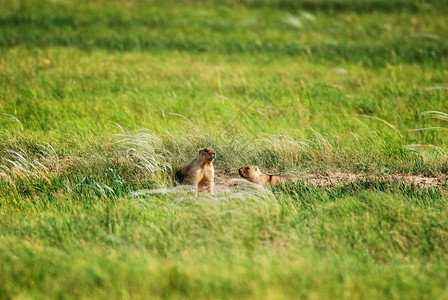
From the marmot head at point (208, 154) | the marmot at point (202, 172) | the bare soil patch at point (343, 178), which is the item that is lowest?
the bare soil patch at point (343, 178)

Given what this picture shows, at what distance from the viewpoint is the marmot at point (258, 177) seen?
18.2 ft

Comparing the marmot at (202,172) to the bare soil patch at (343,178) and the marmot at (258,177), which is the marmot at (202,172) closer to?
the bare soil patch at (343,178)

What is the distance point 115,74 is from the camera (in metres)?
10.2

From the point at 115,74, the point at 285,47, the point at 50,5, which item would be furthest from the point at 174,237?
the point at 50,5

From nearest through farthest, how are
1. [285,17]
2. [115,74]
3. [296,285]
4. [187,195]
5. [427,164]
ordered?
[296,285] → [187,195] → [427,164] → [115,74] → [285,17]

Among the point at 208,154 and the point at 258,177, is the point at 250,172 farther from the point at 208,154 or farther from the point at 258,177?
the point at 208,154

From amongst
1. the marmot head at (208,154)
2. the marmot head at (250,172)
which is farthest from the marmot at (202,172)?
the marmot head at (250,172)

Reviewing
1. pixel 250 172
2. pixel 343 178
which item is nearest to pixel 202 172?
pixel 250 172

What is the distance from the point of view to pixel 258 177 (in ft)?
18.3

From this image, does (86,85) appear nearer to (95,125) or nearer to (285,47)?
(95,125)

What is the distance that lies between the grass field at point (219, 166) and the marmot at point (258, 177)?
9.4 inches

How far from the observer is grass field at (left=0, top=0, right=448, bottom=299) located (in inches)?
146

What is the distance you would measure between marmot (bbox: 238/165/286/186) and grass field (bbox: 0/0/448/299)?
24 centimetres

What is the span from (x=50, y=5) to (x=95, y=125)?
1203 centimetres
